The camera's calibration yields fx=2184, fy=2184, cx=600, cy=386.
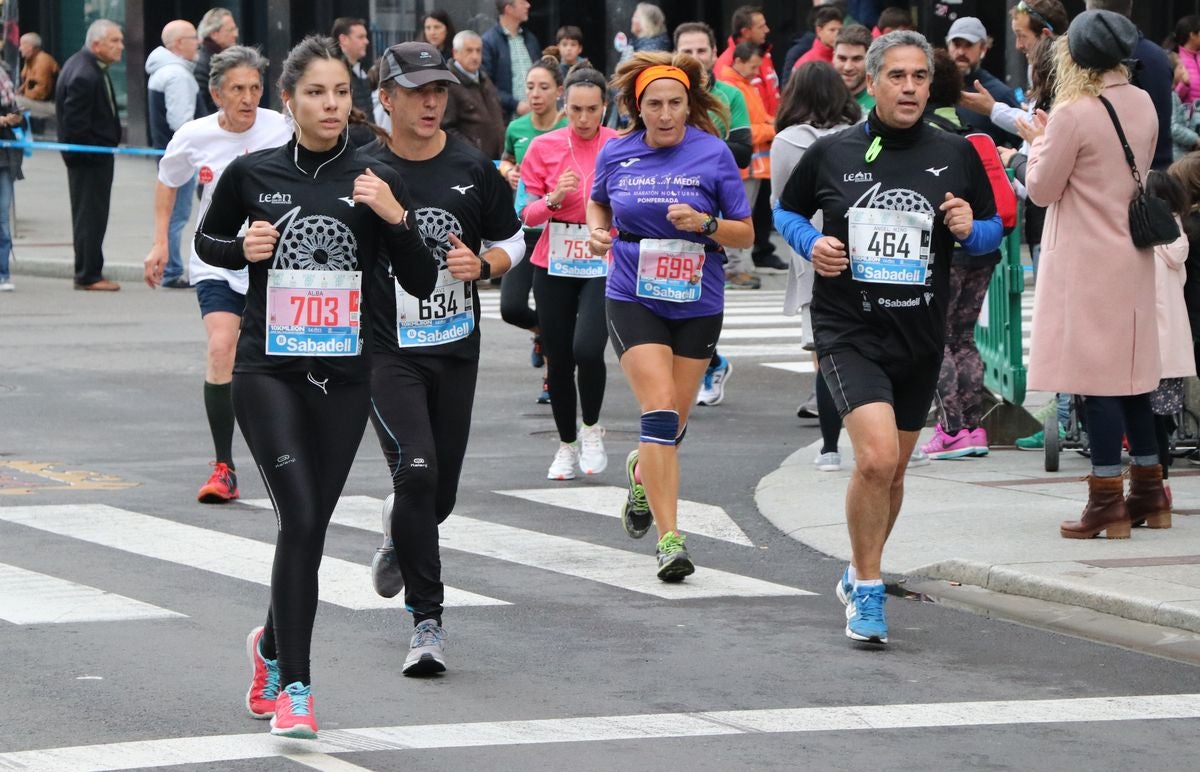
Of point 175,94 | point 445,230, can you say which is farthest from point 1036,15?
point 175,94

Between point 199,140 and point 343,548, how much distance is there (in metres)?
2.46

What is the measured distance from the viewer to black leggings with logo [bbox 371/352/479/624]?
6891 mm

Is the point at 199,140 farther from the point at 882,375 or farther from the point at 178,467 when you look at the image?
the point at 882,375

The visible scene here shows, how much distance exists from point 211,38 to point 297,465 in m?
14.4

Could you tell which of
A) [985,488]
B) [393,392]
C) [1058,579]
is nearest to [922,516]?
[985,488]

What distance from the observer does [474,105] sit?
62.7ft

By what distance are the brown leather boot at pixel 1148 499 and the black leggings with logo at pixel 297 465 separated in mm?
3997

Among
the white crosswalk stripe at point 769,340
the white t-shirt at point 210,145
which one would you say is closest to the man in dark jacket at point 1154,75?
the white t-shirt at point 210,145

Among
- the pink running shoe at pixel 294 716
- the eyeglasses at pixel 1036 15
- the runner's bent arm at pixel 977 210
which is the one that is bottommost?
the pink running shoe at pixel 294 716

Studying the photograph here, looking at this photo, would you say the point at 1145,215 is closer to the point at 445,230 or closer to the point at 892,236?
the point at 892,236

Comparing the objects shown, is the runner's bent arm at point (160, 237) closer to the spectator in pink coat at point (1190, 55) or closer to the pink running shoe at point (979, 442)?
the pink running shoe at point (979, 442)

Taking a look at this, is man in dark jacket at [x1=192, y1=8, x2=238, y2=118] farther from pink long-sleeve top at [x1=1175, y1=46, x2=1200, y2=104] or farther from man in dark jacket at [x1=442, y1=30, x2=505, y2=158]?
pink long-sleeve top at [x1=1175, y1=46, x2=1200, y2=104]

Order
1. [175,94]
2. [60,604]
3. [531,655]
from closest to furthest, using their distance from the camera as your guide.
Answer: [531,655]
[60,604]
[175,94]

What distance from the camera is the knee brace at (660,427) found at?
335 inches
